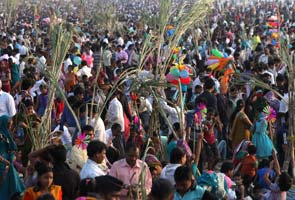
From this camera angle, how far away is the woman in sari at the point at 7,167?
706cm

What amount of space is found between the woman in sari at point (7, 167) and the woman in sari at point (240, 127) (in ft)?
10.0

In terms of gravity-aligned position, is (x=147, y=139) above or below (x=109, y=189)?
below

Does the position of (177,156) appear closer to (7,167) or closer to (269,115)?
(7,167)

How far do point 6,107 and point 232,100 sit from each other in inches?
133

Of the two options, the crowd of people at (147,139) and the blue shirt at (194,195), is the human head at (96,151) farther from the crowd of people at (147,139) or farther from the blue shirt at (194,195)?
the blue shirt at (194,195)

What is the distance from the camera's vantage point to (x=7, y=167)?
721 cm

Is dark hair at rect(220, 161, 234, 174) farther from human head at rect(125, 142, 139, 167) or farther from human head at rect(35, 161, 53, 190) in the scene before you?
human head at rect(35, 161, 53, 190)

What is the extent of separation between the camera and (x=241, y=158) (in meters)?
7.86

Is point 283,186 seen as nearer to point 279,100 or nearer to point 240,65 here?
point 279,100

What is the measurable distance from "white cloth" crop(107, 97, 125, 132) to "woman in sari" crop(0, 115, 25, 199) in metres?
1.93

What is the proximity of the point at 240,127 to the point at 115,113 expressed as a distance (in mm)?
1532

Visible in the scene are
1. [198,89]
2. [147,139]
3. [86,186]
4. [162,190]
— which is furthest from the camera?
[198,89]

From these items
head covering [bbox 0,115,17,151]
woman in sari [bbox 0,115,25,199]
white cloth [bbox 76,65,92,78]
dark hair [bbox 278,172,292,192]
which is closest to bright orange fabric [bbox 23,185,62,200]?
woman in sari [bbox 0,115,25,199]

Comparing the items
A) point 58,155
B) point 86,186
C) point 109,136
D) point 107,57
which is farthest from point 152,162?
point 107,57
